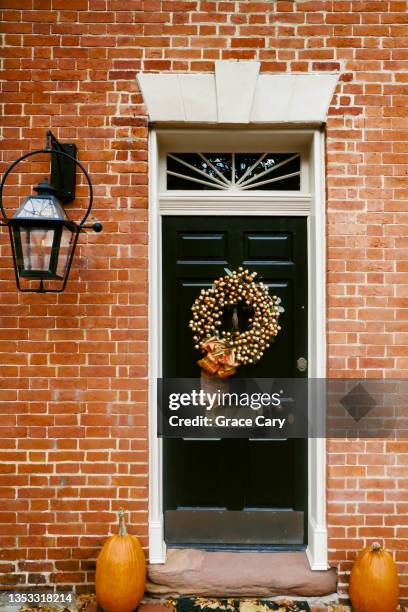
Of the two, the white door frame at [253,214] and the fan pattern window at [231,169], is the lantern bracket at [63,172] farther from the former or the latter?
the fan pattern window at [231,169]

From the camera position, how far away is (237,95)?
11.4ft

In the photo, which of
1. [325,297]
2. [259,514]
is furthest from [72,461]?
[325,297]

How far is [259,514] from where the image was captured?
3.78 m

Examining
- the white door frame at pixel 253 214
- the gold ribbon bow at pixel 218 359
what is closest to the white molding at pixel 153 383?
the white door frame at pixel 253 214

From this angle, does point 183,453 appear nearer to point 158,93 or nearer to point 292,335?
point 292,335

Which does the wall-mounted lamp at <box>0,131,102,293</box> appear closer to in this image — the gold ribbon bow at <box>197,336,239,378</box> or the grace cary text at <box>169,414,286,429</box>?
the gold ribbon bow at <box>197,336,239,378</box>

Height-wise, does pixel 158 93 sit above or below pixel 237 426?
above

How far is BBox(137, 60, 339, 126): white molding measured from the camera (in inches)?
136

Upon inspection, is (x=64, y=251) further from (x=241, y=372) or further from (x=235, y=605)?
(x=235, y=605)

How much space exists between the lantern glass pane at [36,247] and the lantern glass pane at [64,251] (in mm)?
98

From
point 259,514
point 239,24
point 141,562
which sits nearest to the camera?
point 141,562

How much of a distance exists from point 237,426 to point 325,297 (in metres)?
1.21

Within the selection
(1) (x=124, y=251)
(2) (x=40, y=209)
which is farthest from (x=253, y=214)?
(2) (x=40, y=209)

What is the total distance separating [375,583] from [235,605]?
0.95 m
